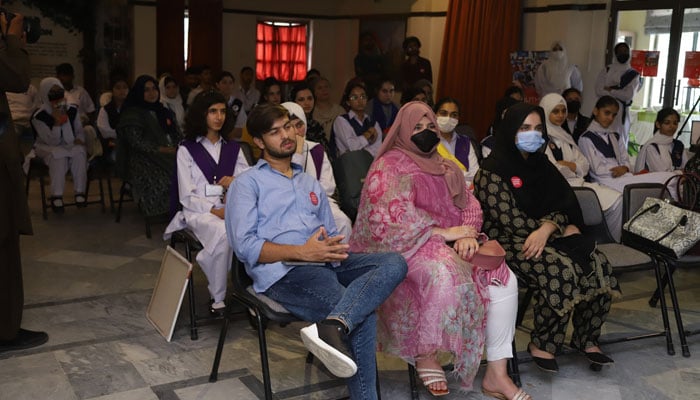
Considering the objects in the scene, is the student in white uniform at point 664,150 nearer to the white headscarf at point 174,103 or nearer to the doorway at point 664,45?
the doorway at point 664,45

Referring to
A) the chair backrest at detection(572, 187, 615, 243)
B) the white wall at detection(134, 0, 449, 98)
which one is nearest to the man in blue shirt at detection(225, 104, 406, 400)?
the chair backrest at detection(572, 187, 615, 243)

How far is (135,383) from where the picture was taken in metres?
3.43

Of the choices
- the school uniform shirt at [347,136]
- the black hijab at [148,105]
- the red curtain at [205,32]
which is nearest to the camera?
the school uniform shirt at [347,136]

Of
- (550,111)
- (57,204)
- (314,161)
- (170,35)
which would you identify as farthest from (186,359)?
(170,35)

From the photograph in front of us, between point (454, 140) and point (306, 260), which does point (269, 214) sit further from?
point (454, 140)

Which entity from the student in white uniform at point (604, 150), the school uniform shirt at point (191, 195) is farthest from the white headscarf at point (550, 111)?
the school uniform shirt at point (191, 195)

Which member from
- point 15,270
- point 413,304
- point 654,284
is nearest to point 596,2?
point 654,284

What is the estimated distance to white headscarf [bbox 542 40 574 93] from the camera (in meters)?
8.55

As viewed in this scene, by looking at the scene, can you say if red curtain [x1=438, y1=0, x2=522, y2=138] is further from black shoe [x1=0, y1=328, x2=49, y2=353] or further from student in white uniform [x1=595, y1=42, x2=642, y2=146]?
black shoe [x1=0, y1=328, x2=49, y2=353]

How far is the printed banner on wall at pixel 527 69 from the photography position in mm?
8664

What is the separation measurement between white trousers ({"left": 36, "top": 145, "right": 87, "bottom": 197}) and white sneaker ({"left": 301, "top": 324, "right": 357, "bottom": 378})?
15.3 feet

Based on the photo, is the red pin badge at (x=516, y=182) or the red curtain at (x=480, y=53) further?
the red curtain at (x=480, y=53)

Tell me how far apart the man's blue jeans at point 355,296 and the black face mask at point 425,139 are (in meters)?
0.65

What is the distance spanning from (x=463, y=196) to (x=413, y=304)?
2.02ft
